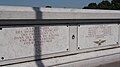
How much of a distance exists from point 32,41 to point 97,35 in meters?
1.62

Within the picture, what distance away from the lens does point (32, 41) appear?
4.34 m

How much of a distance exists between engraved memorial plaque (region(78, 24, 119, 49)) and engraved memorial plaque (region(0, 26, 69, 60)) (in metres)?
0.37

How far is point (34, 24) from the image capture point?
434 cm

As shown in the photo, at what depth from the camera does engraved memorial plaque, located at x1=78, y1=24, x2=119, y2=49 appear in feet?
16.7

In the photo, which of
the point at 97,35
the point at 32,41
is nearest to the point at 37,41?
the point at 32,41

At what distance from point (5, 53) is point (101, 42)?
7.31 feet

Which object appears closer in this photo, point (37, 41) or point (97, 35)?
point (37, 41)

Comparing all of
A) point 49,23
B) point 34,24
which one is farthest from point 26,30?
point 49,23

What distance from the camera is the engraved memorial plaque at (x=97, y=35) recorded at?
5.09 m

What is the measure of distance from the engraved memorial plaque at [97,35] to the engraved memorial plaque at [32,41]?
37cm

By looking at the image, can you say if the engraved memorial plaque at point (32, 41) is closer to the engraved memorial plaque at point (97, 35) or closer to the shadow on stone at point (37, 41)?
the shadow on stone at point (37, 41)

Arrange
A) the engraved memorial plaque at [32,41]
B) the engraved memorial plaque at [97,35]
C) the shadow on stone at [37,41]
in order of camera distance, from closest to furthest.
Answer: the engraved memorial plaque at [32,41]
the shadow on stone at [37,41]
the engraved memorial plaque at [97,35]

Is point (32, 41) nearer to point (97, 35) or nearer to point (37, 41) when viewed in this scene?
point (37, 41)

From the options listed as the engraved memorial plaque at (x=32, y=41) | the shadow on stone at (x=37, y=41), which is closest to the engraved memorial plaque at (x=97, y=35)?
the engraved memorial plaque at (x=32, y=41)
